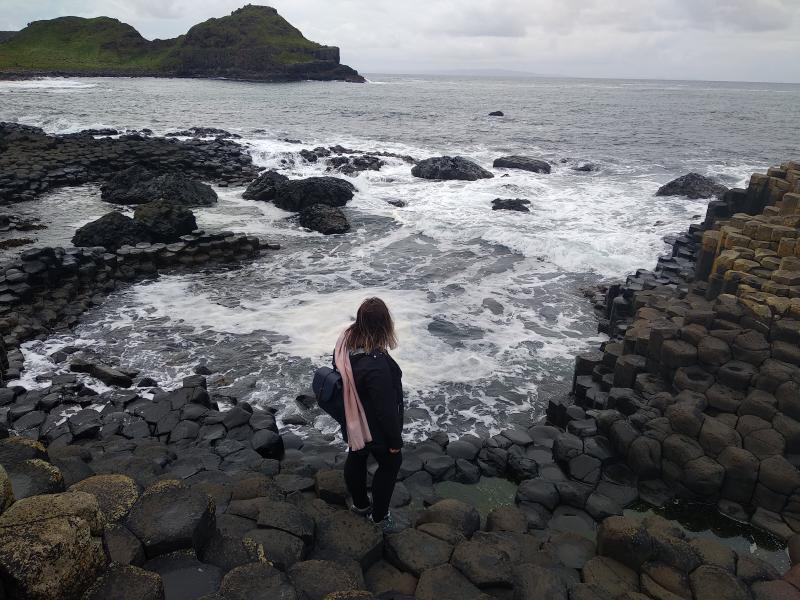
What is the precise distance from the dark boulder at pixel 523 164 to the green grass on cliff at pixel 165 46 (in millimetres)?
106842

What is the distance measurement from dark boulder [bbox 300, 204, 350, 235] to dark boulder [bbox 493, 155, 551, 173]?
15479 millimetres

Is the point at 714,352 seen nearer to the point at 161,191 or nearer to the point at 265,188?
the point at 265,188

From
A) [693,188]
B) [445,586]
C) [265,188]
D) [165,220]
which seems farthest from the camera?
[693,188]

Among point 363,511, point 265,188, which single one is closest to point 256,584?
point 363,511

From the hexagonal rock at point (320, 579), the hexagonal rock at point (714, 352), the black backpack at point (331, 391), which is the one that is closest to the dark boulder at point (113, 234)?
the black backpack at point (331, 391)

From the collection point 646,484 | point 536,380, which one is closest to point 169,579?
point 646,484

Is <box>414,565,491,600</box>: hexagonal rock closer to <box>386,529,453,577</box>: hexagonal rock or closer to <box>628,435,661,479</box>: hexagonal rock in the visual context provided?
<box>386,529,453,577</box>: hexagonal rock

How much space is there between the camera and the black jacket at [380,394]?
175 inches

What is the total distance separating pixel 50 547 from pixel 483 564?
315 cm

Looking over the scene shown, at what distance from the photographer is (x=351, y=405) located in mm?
4539

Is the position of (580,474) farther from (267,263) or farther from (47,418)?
(267,263)

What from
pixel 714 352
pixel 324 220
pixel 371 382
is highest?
pixel 371 382

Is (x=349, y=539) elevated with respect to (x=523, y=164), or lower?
lower

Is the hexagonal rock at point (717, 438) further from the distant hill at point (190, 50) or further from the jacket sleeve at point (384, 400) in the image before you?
the distant hill at point (190, 50)
